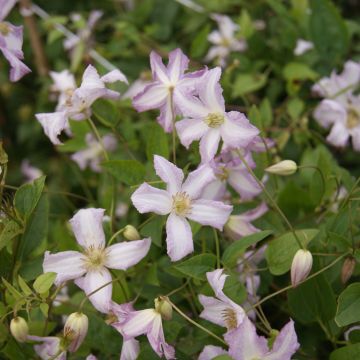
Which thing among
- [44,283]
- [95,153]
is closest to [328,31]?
[95,153]

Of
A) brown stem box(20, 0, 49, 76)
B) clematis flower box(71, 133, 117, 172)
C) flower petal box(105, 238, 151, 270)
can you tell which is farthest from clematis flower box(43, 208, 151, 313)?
brown stem box(20, 0, 49, 76)

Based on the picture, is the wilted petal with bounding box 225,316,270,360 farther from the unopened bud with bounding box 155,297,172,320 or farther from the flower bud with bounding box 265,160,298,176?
the flower bud with bounding box 265,160,298,176

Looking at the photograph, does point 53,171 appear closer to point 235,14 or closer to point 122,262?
point 235,14

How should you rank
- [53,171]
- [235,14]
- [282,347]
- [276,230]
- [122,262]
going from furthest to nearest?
1. [53,171]
2. [235,14]
3. [276,230]
4. [122,262]
5. [282,347]

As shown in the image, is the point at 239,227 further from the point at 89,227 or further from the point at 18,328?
the point at 18,328

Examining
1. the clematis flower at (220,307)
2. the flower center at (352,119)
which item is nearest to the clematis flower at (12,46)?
the clematis flower at (220,307)

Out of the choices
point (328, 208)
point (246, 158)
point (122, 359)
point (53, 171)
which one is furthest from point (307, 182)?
point (53, 171)

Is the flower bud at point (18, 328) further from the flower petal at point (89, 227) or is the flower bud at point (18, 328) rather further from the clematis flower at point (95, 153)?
the clematis flower at point (95, 153)
